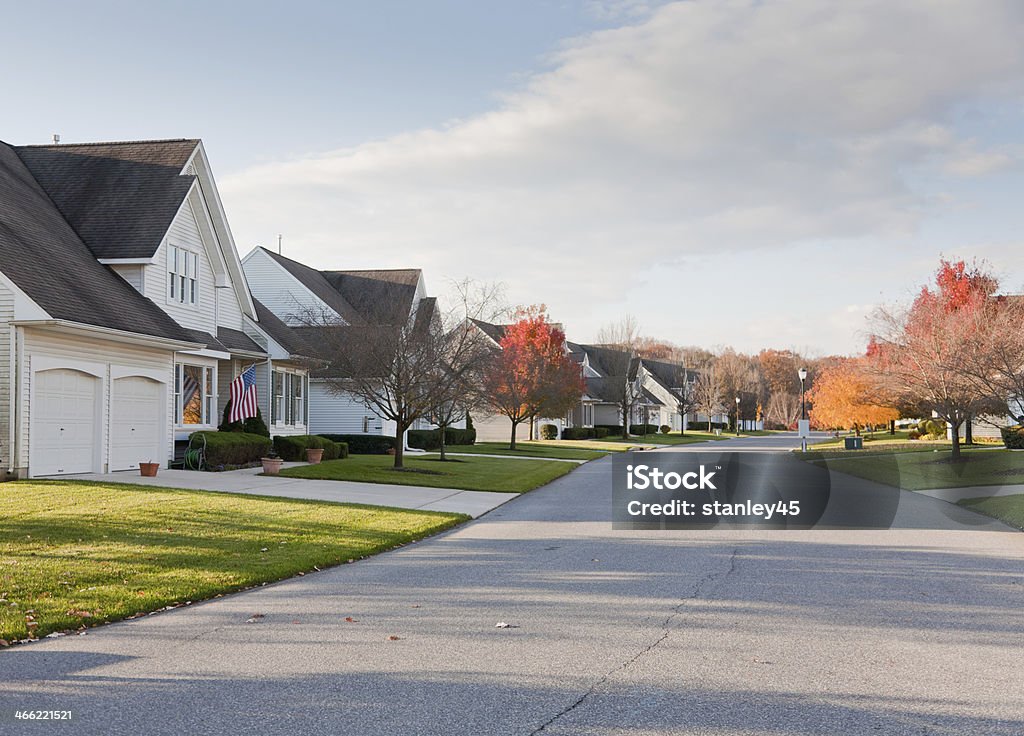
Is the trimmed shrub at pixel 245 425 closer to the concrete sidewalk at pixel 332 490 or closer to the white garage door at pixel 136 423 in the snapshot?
the white garage door at pixel 136 423

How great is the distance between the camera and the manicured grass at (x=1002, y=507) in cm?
1687

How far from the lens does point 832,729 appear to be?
18.2ft

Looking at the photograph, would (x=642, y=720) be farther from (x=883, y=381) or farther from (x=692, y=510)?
(x=883, y=381)

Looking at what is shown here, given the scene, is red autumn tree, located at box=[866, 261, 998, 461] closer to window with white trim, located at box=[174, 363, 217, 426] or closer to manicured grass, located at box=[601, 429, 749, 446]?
window with white trim, located at box=[174, 363, 217, 426]

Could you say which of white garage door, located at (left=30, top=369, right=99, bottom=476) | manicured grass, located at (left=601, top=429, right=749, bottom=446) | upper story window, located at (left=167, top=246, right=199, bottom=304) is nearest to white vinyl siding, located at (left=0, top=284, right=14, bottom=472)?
white garage door, located at (left=30, top=369, right=99, bottom=476)

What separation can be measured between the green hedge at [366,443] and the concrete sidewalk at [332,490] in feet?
44.2

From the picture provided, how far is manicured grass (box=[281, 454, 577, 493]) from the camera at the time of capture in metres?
24.9

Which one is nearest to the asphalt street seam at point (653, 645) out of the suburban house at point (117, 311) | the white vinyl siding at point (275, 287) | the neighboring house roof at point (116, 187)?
the suburban house at point (117, 311)

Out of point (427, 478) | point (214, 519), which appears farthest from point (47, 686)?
point (427, 478)

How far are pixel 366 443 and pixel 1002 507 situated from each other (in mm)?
25358

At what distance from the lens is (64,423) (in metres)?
21.3

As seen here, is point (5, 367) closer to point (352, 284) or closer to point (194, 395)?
point (194, 395)

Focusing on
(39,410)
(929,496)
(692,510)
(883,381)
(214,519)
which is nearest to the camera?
(214,519)

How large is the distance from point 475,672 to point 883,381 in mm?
26834
